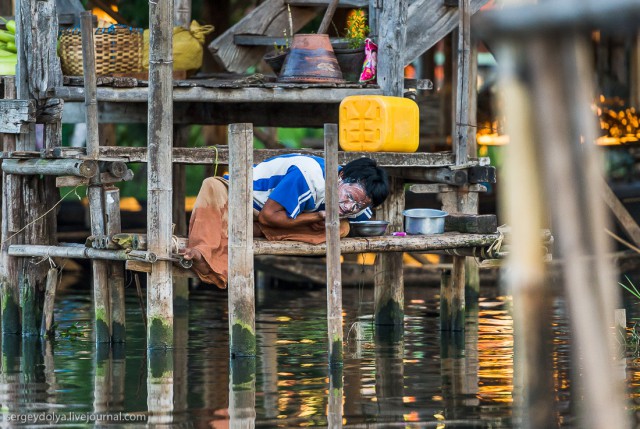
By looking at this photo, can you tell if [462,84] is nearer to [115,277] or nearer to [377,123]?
[377,123]

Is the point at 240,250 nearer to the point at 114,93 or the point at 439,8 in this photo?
the point at 114,93

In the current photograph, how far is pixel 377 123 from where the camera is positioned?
412 inches

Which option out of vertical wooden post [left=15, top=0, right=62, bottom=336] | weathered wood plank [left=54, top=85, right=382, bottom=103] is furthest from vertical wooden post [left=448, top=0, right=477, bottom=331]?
vertical wooden post [left=15, top=0, right=62, bottom=336]

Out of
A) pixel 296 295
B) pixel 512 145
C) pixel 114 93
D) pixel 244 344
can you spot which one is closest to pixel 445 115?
pixel 296 295

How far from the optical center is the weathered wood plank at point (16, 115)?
1048 cm

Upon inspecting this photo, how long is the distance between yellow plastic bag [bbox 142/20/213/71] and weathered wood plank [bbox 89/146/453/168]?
5.62 feet

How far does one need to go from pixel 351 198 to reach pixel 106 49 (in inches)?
111

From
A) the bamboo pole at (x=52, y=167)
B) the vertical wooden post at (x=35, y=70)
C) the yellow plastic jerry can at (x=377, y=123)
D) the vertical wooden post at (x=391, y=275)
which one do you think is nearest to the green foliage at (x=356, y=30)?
the yellow plastic jerry can at (x=377, y=123)

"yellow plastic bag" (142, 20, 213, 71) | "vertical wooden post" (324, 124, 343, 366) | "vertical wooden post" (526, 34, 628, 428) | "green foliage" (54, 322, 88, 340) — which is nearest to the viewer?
"vertical wooden post" (526, 34, 628, 428)

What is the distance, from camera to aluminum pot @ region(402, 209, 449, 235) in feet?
33.1

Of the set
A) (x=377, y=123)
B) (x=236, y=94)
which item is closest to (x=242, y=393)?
(x=377, y=123)

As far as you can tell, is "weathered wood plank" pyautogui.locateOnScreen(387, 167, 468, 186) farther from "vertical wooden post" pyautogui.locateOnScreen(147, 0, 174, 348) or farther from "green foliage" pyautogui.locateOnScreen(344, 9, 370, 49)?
"vertical wooden post" pyautogui.locateOnScreen(147, 0, 174, 348)

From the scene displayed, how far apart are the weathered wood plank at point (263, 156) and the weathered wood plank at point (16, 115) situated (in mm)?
840

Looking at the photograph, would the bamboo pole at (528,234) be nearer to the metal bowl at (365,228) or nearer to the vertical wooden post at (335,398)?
the vertical wooden post at (335,398)
